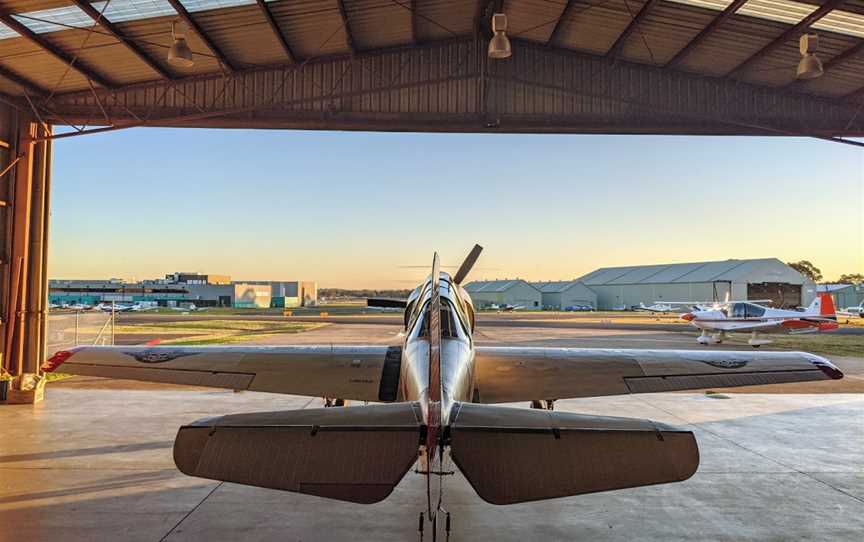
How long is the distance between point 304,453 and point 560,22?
41.7 feet

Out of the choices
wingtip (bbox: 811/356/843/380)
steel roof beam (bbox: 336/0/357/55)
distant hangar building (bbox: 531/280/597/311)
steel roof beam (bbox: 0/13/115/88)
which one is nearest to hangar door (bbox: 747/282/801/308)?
distant hangar building (bbox: 531/280/597/311)

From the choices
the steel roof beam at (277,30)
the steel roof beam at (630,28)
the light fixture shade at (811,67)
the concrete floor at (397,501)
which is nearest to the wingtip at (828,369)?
the concrete floor at (397,501)

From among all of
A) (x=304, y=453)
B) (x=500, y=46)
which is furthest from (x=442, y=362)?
(x=500, y=46)

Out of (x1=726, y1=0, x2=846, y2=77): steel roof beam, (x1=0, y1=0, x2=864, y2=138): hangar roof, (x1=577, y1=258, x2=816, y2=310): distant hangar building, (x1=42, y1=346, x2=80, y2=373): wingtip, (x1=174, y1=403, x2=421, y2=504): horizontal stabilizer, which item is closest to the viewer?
(x1=174, y1=403, x2=421, y2=504): horizontal stabilizer

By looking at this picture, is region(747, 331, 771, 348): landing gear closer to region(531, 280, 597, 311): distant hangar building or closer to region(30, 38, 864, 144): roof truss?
region(30, 38, 864, 144): roof truss

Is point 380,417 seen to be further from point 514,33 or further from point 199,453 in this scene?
point 514,33

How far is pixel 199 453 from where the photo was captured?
3.52 metres

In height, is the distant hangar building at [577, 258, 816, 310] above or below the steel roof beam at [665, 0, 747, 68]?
below

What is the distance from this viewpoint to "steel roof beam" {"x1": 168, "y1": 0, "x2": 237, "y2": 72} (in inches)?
416

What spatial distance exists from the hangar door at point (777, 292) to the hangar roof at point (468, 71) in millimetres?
61541

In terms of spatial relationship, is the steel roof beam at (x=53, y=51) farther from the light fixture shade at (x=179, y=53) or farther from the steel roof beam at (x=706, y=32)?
the steel roof beam at (x=706, y=32)

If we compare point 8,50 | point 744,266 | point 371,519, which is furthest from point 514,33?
point 744,266

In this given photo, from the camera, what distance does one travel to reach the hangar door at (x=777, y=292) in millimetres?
66938

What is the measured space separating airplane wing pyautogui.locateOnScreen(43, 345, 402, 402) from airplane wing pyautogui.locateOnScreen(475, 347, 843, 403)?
1505 millimetres
